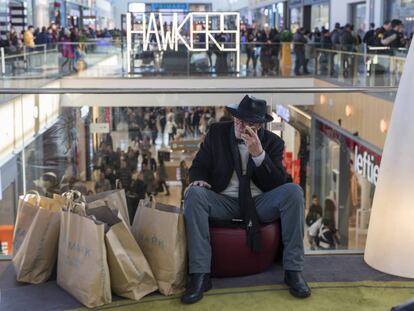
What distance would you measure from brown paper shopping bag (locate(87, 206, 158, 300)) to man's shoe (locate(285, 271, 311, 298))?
659 mm

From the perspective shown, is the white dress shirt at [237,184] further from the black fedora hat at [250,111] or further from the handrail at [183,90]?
the handrail at [183,90]

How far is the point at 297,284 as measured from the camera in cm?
330

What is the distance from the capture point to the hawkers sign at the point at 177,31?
768 inches

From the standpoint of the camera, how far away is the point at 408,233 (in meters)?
3.59

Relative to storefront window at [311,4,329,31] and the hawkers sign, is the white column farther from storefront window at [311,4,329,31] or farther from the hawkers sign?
storefront window at [311,4,329,31]

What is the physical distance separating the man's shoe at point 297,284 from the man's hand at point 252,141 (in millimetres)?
621

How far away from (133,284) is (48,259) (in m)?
0.54

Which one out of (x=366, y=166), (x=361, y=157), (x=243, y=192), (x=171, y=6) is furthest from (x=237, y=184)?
(x=171, y=6)

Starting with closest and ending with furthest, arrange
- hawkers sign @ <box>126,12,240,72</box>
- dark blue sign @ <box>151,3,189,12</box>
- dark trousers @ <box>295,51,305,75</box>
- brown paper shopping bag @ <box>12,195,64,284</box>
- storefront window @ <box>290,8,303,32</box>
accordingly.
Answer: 1. brown paper shopping bag @ <box>12,195,64,284</box>
2. dark trousers @ <box>295,51,305,75</box>
3. hawkers sign @ <box>126,12,240,72</box>
4. storefront window @ <box>290,8,303,32</box>
5. dark blue sign @ <box>151,3,189,12</box>

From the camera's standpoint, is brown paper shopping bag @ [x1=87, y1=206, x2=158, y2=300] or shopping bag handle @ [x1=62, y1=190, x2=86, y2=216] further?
shopping bag handle @ [x1=62, y1=190, x2=86, y2=216]

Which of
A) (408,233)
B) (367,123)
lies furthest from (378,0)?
(408,233)

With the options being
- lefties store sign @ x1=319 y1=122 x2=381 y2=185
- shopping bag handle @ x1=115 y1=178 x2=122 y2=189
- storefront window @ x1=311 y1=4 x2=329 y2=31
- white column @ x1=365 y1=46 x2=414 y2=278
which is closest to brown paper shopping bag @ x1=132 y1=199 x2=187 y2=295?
white column @ x1=365 y1=46 x2=414 y2=278

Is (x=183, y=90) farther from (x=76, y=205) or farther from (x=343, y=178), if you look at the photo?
(x=343, y=178)

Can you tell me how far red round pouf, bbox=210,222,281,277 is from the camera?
342 centimetres
